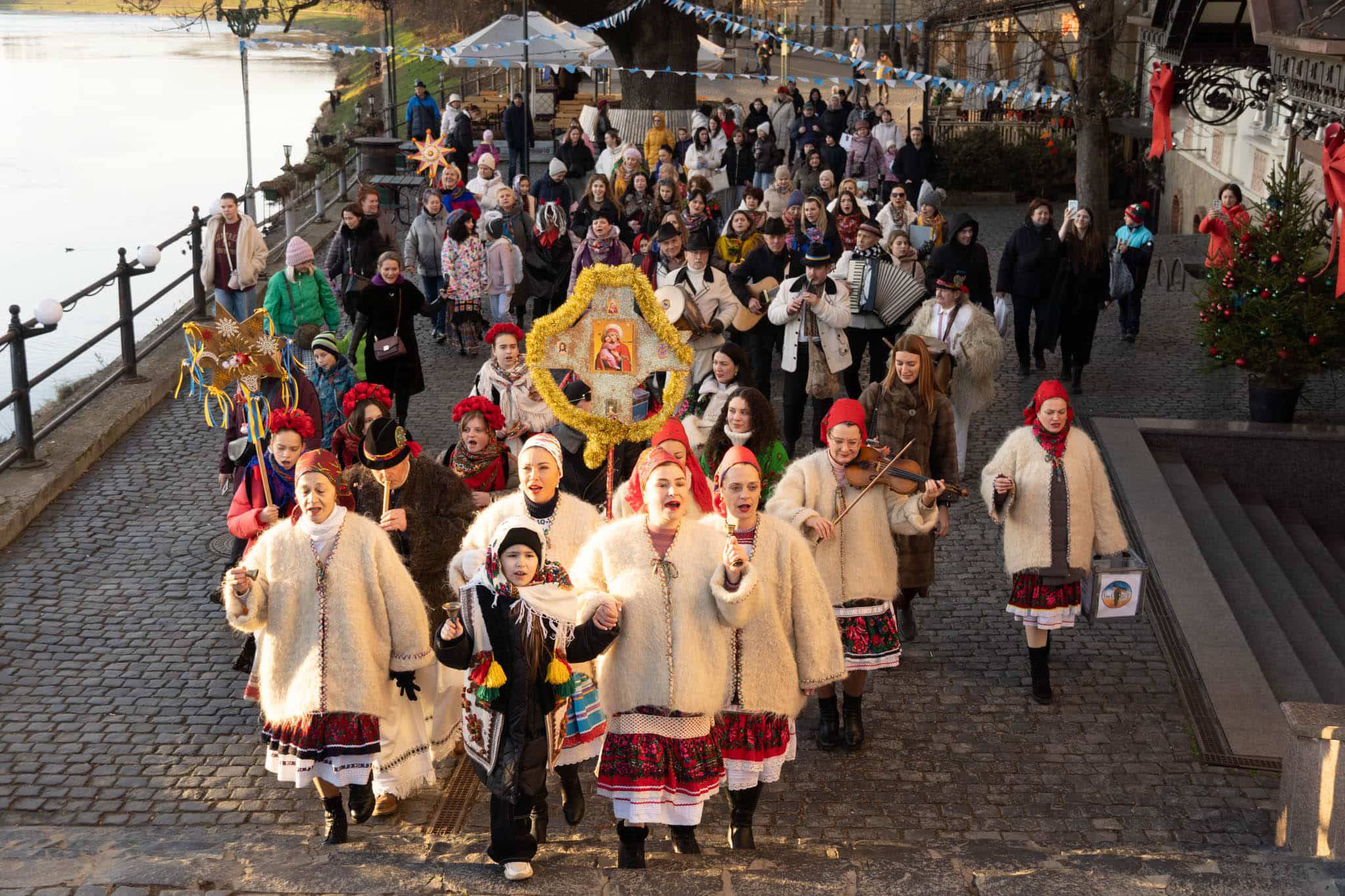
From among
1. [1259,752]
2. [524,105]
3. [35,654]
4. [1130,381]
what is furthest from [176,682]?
[524,105]

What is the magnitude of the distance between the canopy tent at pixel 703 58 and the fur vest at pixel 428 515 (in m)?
22.5

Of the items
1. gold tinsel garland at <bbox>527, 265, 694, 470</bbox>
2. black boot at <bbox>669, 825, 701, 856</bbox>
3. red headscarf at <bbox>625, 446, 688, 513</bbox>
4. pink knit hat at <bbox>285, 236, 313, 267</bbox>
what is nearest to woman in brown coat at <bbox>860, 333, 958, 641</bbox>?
gold tinsel garland at <bbox>527, 265, 694, 470</bbox>

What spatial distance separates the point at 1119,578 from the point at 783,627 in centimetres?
235

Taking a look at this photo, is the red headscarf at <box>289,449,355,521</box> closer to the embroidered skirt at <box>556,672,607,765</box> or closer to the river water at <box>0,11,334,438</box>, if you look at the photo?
the embroidered skirt at <box>556,672,607,765</box>

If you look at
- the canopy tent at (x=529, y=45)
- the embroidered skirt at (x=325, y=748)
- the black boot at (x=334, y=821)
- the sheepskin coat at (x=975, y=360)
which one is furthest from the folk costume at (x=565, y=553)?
the canopy tent at (x=529, y=45)

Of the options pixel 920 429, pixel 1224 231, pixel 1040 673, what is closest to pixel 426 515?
pixel 920 429

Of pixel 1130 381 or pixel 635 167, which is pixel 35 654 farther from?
pixel 635 167

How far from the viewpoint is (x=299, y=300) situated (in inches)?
468

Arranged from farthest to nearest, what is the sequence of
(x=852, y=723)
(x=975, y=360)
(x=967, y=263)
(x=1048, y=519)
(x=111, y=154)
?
(x=111, y=154)
(x=967, y=263)
(x=975, y=360)
(x=1048, y=519)
(x=852, y=723)

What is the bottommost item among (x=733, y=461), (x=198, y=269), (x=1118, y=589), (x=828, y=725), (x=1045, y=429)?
(x=828, y=725)

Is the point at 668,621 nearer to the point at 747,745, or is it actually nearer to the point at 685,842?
A: the point at 747,745

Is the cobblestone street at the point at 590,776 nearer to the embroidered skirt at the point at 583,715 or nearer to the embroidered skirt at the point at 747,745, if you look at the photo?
the embroidered skirt at the point at 747,745

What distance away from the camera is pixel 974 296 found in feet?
41.3

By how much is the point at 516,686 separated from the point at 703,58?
26.7 m
